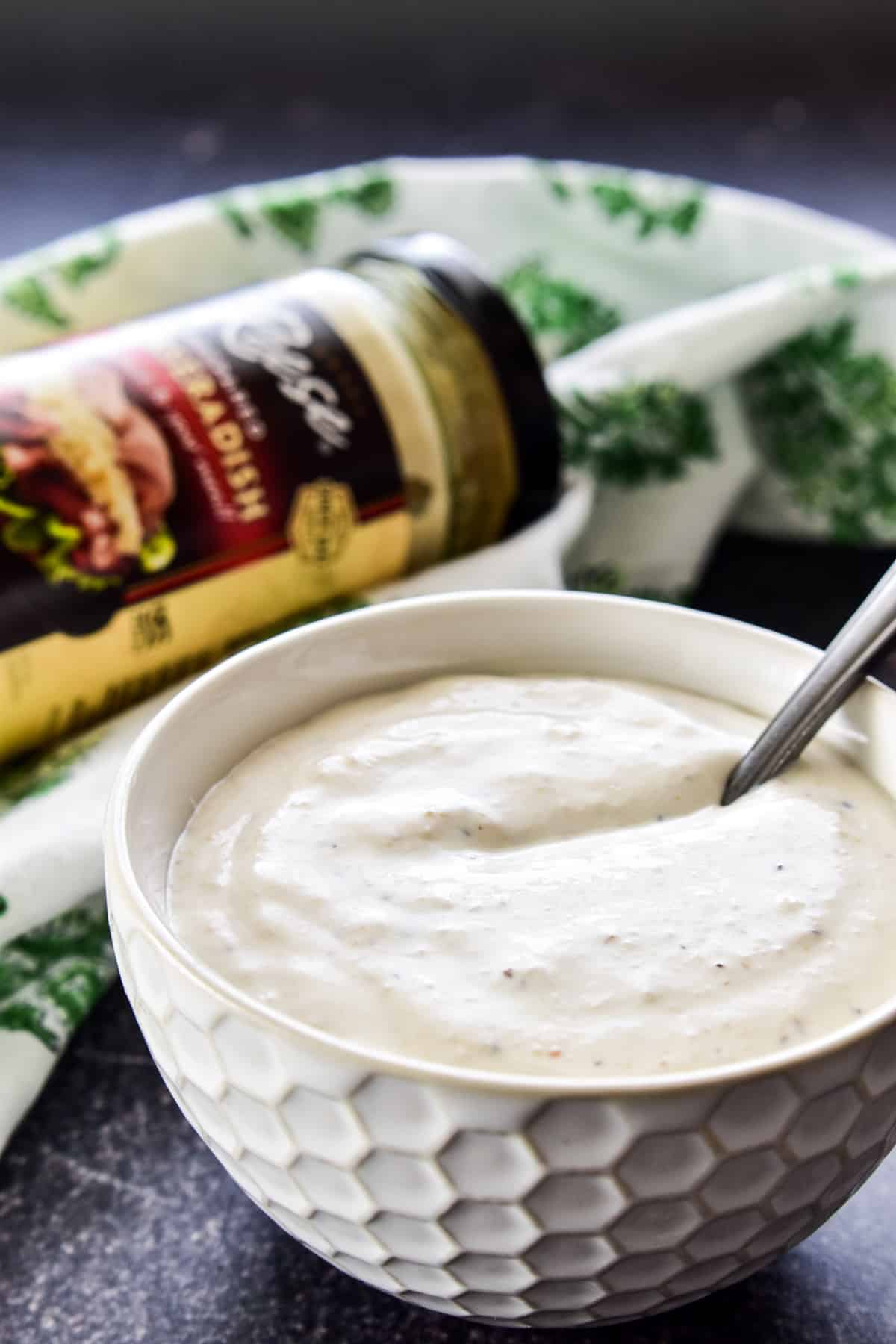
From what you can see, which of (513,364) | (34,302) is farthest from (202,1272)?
(34,302)

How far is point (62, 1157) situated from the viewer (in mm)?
570

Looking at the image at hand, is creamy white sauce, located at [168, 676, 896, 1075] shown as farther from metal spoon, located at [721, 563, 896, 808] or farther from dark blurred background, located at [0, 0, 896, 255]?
dark blurred background, located at [0, 0, 896, 255]

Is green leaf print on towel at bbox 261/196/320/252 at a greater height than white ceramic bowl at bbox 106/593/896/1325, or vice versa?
green leaf print on towel at bbox 261/196/320/252

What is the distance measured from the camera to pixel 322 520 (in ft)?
2.50

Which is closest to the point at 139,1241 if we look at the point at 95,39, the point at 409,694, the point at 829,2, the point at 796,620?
the point at 409,694

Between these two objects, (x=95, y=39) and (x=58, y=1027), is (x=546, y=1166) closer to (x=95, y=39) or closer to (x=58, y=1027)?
(x=58, y=1027)

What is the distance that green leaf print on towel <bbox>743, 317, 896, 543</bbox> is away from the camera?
0.91 metres

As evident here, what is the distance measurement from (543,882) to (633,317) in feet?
2.02

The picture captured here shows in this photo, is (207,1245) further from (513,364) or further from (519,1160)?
(513,364)

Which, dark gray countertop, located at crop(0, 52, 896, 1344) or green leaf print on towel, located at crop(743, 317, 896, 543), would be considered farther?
green leaf print on towel, located at crop(743, 317, 896, 543)

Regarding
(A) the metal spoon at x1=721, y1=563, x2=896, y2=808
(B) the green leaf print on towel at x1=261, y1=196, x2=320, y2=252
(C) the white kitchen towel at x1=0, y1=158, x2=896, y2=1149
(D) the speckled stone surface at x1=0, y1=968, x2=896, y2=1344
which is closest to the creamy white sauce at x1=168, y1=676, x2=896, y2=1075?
(A) the metal spoon at x1=721, y1=563, x2=896, y2=808

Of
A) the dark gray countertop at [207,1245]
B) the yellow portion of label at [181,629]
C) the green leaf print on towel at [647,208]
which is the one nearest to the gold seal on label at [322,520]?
the yellow portion of label at [181,629]

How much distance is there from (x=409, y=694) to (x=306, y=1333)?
0.71 feet

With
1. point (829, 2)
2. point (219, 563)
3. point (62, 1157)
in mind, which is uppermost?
point (829, 2)
